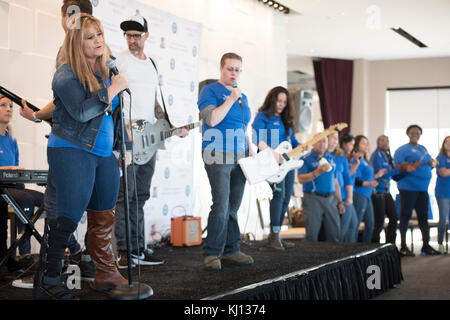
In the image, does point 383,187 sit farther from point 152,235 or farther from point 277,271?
point 277,271

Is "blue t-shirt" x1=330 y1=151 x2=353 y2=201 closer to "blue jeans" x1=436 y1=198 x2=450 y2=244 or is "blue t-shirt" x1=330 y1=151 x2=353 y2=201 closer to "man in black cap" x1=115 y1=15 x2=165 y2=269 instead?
"blue jeans" x1=436 y1=198 x2=450 y2=244

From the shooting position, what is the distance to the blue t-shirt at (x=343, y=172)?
574 cm

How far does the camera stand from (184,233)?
5.00 m

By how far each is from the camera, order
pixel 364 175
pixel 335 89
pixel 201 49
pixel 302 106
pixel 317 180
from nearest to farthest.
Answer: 1. pixel 317 180
2. pixel 364 175
3. pixel 201 49
4. pixel 302 106
5. pixel 335 89

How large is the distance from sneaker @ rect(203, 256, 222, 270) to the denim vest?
1.33 meters

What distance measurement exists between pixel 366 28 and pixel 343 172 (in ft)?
13.4

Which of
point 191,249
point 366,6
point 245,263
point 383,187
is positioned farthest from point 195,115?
point 366,6

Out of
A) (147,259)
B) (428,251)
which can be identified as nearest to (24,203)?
(147,259)

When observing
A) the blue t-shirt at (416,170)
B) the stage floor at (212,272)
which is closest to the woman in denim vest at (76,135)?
the stage floor at (212,272)

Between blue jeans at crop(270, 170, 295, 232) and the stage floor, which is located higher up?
blue jeans at crop(270, 170, 295, 232)

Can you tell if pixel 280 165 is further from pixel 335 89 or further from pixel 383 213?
pixel 335 89

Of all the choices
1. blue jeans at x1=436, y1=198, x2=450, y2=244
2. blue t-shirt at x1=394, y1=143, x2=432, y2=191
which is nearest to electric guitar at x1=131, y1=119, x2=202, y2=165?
blue t-shirt at x1=394, y1=143, x2=432, y2=191

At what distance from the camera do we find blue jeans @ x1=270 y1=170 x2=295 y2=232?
A: 4402 millimetres

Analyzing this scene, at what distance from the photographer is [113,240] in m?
3.75
